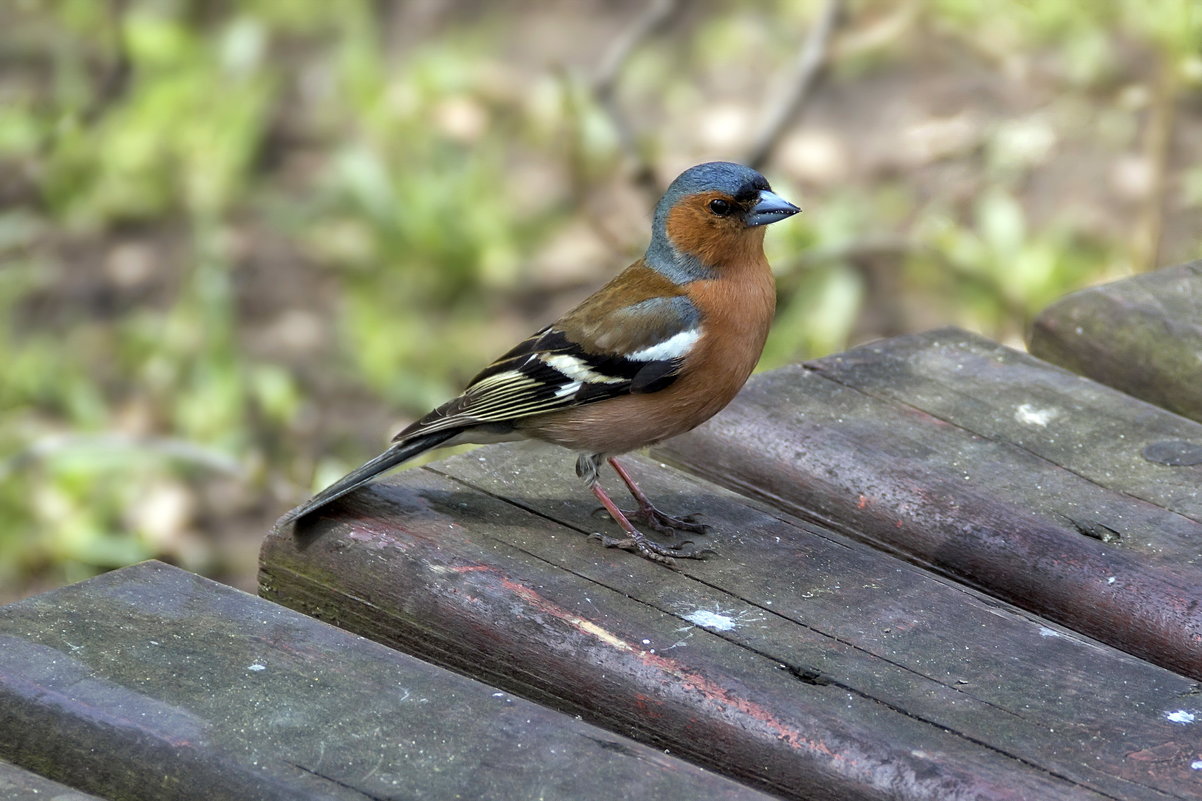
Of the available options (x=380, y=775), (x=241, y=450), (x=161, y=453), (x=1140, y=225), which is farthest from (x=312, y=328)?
(x=380, y=775)

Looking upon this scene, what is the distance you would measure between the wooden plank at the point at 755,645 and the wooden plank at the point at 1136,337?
1156mm

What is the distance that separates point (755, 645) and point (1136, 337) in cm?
170

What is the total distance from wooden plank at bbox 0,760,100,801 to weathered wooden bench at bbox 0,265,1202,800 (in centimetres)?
9

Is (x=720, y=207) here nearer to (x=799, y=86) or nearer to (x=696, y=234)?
(x=696, y=234)

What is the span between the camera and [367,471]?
2.96m

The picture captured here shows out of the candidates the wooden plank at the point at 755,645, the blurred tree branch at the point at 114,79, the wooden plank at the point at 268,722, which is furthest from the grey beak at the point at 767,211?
the blurred tree branch at the point at 114,79

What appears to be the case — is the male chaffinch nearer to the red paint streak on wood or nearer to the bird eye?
the bird eye

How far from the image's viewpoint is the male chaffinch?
10.5 ft

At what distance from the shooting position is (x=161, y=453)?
18.0 ft

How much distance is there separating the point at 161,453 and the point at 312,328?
143 centimetres

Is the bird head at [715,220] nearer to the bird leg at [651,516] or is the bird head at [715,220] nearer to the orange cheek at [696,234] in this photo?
the orange cheek at [696,234]

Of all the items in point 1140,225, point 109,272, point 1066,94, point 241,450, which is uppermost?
point 1066,94

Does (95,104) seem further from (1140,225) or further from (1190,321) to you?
(1190,321)

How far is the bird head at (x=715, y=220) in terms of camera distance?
136 inches
